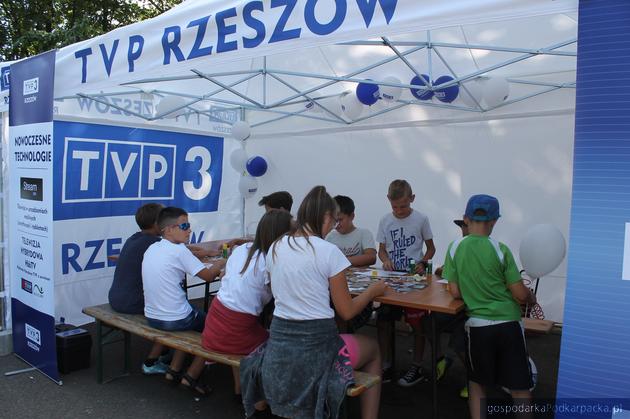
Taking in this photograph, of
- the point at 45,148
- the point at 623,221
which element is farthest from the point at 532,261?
the point at 45,148

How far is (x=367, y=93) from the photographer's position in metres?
5.10

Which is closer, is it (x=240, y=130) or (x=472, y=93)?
(x=472, y=93)

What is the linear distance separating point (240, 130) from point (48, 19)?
9074 mm

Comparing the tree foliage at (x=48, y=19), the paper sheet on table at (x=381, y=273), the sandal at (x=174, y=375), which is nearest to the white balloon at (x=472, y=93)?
the paper sheet on table at (x=381, y=273)

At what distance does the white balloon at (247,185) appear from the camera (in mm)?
6708

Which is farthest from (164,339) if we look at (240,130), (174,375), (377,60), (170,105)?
(377,60)

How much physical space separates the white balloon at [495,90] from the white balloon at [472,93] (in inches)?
2.6

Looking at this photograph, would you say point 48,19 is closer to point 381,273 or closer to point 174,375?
point 174,375

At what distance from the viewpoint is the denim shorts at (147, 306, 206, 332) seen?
11.3 ft

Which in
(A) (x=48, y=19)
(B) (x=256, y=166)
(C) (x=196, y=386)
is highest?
(A) (x=48, y=19)

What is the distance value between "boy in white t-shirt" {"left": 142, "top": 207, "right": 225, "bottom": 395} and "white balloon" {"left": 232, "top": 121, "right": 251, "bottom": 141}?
9.99ft

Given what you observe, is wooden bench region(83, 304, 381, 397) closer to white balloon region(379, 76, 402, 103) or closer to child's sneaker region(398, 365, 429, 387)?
child's sneaker region(398, 365, 429, 387)

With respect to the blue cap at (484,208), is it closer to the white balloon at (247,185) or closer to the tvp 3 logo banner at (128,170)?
the tvp 3 logo banner at (128,170)

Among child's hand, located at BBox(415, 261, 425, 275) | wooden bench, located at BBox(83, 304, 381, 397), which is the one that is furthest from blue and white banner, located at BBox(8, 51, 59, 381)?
child's hand, located at BBox(415, 261, 425, 275)
